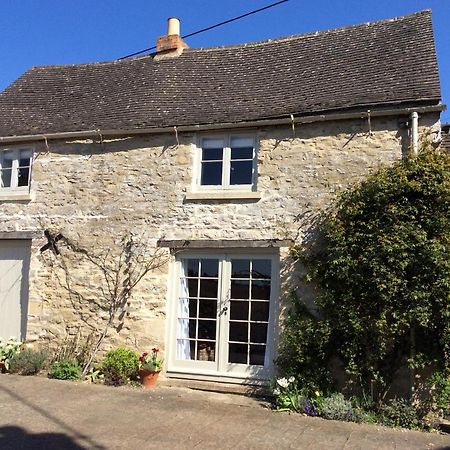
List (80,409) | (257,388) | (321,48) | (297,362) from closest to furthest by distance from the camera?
(80,409), (297,362), (257,388), (321,48)

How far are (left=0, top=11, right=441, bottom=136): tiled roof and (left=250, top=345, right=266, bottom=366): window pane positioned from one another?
388 cm

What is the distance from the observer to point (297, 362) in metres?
7.71

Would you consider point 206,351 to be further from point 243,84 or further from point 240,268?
point 243,84

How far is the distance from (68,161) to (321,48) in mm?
5580

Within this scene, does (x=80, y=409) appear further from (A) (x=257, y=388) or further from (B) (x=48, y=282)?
(B) (x=48, y=282)

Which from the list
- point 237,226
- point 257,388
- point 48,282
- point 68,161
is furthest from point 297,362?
point 68,161

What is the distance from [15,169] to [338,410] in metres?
7.74

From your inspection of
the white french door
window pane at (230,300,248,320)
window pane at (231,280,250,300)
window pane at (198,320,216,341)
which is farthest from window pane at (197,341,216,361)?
window pane at (231,280,250,300)

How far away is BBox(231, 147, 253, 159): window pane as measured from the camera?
29.9 ft

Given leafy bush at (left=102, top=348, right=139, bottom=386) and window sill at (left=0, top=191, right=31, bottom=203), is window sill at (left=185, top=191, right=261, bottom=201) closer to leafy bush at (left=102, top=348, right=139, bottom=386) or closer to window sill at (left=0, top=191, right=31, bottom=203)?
leafy bush at (left=102, top=348, right=139, bottom=386)

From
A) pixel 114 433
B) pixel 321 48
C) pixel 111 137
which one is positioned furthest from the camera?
pixel 321 48

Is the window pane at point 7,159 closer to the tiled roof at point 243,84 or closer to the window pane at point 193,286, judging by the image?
the tiled roof at point 243,84

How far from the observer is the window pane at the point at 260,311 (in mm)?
8609

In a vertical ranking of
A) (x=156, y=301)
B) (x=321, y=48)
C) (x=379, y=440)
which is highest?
(x=321, y=48)
